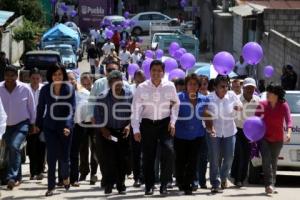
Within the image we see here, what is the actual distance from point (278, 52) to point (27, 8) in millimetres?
19855

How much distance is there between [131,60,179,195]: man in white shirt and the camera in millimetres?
11445

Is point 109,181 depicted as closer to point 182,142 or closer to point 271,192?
point 182,142

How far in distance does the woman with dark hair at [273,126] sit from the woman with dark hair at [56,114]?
2.70m

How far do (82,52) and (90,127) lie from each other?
30.3 meters

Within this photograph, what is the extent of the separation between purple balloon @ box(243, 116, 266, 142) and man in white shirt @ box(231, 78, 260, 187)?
2.57 feet

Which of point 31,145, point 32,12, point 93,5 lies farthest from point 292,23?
point 93,5

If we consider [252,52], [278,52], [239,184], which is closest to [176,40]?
[278,52]

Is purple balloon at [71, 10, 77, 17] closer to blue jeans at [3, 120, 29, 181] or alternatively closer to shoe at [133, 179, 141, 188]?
shoe at [133, 179, 141, 188]

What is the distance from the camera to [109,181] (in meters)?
11.7

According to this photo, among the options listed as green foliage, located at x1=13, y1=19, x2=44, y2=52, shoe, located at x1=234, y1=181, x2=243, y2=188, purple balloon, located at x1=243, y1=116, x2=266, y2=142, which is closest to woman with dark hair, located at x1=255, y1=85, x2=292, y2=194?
purple balloon, located at x1=243, y1=116, x2=266, y2=142

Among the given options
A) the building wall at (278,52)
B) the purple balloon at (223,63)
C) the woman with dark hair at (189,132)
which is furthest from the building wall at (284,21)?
the woman with dark hair at (189,132)

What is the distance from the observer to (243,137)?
13.2 metres

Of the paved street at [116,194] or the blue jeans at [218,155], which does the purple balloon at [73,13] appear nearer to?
the paved street at [116,194]

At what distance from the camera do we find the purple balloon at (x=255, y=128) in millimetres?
12008
